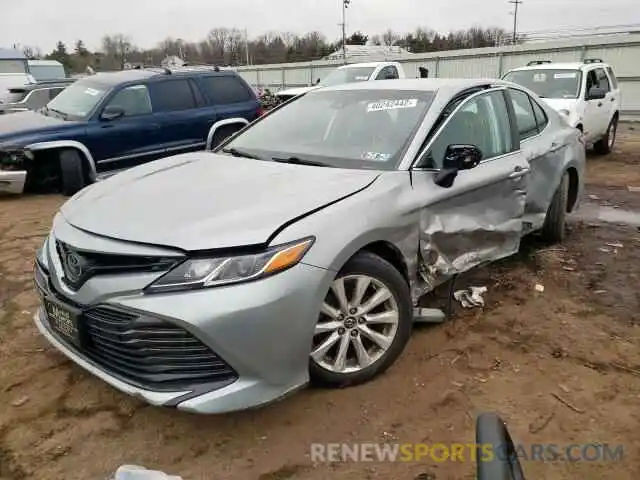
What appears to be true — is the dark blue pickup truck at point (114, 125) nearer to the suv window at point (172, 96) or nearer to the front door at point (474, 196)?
the suv window at point (172, 96)

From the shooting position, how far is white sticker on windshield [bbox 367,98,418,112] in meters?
3.78

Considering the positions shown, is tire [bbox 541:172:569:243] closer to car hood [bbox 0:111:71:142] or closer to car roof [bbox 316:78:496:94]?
car roof [bbox 316:78:496:94]

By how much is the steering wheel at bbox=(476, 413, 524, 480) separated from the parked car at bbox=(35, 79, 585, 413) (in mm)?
1067

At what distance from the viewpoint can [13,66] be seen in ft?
67.1

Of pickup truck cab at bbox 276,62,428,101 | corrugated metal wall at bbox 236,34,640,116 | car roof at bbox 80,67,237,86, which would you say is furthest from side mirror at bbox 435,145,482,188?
corrugated metal wall at bbox 236,34,640,116

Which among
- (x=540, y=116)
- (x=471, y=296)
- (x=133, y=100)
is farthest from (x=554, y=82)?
(x=471, y=296)

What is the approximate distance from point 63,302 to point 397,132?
2.14 metres

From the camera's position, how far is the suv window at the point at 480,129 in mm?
3629

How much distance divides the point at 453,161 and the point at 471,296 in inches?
48.4

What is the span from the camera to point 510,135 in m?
4.37

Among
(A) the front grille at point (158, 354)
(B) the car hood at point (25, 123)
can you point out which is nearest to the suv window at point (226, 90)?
(B) the car hood at point (25, 123)

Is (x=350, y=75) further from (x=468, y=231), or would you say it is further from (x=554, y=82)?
(x=468, y=231)

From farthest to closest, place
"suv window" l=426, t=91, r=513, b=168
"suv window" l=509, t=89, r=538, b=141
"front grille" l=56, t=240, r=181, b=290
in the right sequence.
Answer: "suv window" l=509, t=89, r=538, b=141 < "suv window" l=426, t=91, r=513, b=168 < "front grille" l=56, t=240, r=181, b=290

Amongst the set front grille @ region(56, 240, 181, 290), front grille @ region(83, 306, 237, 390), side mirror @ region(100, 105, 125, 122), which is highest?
side mirror @ region(100, 105, 125, 122)
